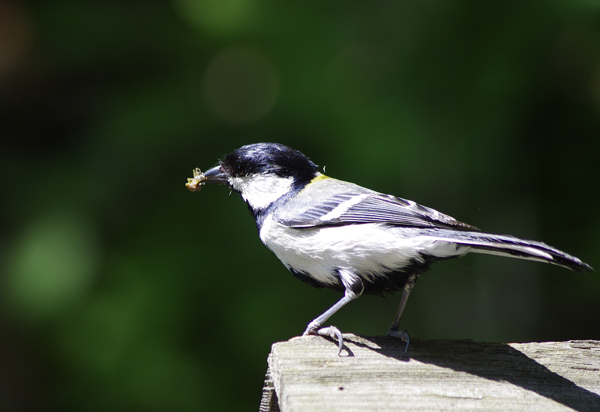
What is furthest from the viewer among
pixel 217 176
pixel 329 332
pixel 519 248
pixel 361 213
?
pixel 217 176

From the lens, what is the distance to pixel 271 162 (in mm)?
2389

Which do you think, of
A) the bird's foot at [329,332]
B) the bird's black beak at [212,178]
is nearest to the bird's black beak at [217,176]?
the bird's black beak at [212,178]

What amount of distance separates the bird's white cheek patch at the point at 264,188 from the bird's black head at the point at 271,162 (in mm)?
21

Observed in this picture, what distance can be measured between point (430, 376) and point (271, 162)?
1.17 metres

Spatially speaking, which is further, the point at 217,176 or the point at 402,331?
the point at 217,176

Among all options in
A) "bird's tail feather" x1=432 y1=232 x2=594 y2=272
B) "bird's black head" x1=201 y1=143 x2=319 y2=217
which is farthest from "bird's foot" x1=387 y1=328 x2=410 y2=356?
"bird's black head" x1=201 y1=143 x2=319 y2=217

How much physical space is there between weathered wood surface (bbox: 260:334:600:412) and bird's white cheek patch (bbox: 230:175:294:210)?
77cm

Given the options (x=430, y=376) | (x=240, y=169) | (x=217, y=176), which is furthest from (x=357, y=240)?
(x=217, y=176)

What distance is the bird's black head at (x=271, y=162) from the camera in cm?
238

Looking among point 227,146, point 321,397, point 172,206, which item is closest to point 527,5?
point 227,146

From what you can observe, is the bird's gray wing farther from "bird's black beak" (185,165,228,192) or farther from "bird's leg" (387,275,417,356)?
"bird's black beak" (185,165,228,192)

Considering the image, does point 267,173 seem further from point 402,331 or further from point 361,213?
point 402,331

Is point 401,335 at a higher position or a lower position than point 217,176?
lower

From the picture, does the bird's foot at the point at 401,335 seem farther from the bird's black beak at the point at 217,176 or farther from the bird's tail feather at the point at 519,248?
the bird's black beak at the point at 217,176
